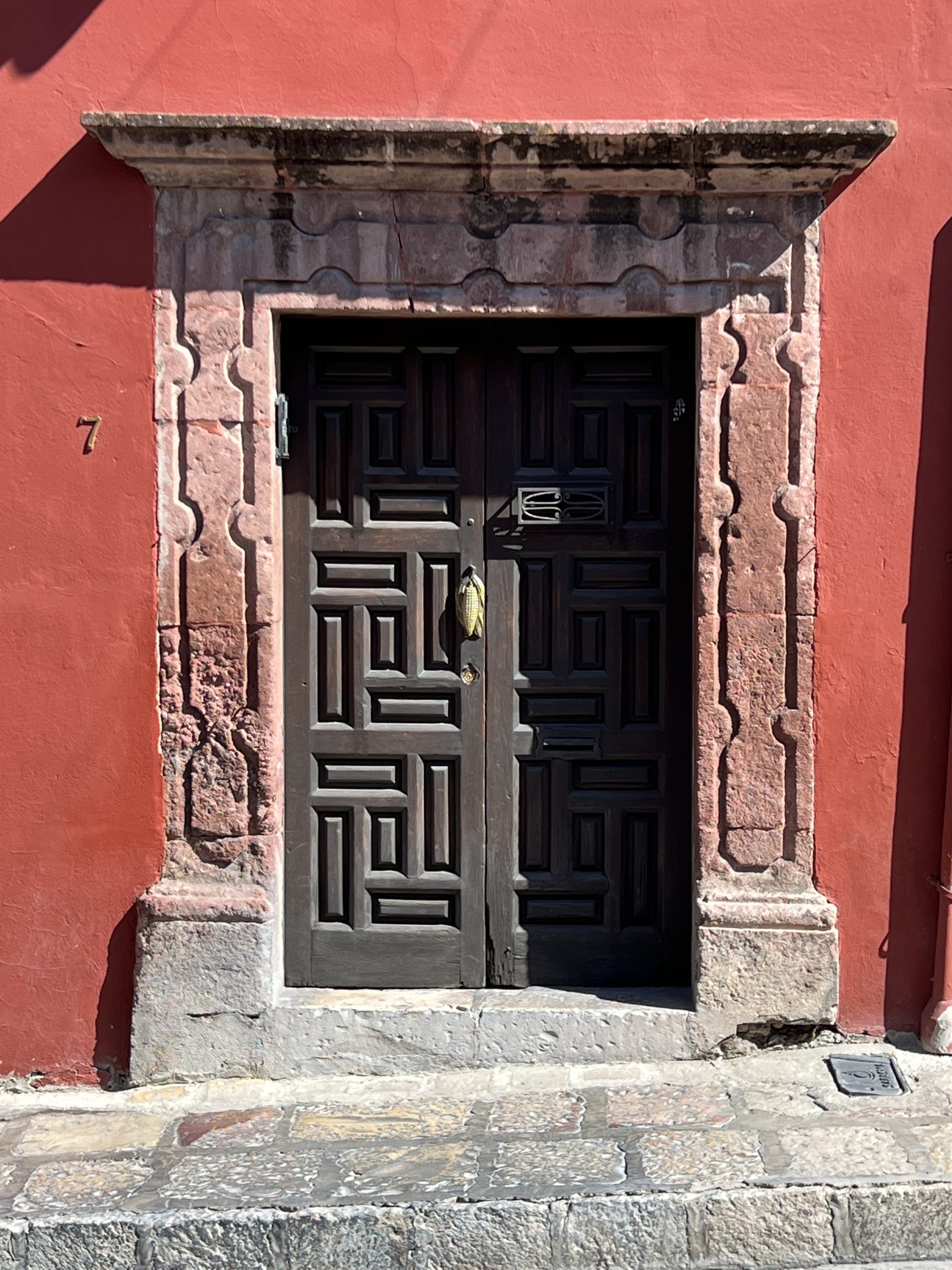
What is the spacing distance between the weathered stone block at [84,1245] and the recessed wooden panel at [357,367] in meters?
2.75

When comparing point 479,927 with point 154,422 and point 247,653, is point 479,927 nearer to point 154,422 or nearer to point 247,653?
point 247,653

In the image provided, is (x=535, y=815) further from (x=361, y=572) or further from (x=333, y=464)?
(x=333, y=464)

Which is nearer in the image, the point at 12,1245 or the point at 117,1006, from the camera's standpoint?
the point at 12,1245

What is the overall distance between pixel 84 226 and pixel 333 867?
93.7 inches

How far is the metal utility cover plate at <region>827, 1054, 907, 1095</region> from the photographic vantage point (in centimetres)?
388

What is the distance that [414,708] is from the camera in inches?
171

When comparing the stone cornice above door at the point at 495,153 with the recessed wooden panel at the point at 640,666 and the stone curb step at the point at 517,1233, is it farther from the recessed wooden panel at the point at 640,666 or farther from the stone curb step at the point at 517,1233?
the stone curb step at the point at 517,1233

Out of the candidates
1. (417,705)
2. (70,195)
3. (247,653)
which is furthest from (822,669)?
(70,195)

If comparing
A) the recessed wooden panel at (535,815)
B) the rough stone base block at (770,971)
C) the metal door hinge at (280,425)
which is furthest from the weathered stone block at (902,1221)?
the metal door hinge at (280,425)

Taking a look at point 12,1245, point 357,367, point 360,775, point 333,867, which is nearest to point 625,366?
point 357,367

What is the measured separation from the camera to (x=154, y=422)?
409 cm

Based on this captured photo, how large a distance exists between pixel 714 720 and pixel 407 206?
2.03 m

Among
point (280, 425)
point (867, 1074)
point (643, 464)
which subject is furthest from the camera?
point (643, 464)

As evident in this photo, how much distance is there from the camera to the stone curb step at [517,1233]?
332 centimetres
